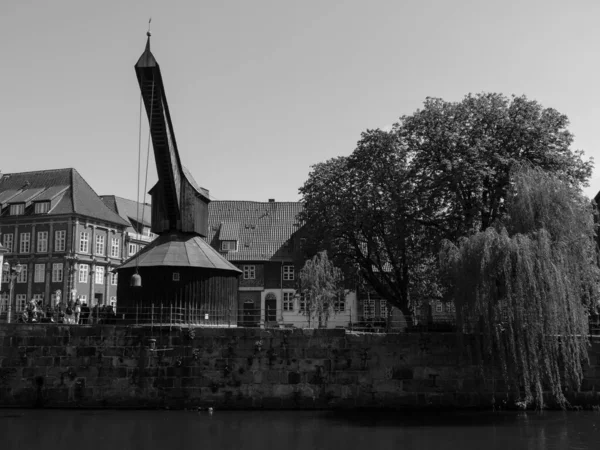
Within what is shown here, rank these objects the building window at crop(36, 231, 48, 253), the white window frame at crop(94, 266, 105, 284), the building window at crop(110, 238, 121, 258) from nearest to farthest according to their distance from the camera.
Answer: the building window at crop(36, 231, 48, 253) < the white window frame at crop(94, 266, 105, 284) < the building window at crop(110, 238, 121, 258)

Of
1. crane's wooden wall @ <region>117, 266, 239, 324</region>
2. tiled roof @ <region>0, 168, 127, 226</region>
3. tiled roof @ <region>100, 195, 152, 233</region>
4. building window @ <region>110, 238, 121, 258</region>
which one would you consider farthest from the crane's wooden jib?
tiled roof @ <region>100, 195, 152, 233</region>

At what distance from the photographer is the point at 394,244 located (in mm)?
33812

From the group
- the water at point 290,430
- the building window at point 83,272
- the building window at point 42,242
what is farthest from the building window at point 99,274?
the water at point 290,430

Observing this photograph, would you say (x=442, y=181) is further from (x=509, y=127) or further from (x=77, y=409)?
(x=77, y=409)

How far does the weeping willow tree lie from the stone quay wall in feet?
8.43

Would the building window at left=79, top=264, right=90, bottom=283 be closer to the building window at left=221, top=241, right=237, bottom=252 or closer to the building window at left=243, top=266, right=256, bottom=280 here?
the building window at left=221, top=241, right=237, bottom=252

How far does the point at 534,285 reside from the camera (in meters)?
23.5

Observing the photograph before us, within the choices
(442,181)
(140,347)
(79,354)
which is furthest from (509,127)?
(79,354)

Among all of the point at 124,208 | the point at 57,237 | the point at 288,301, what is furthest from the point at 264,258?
the point at 124,208

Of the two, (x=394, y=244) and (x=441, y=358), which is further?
(x=394, y=244)

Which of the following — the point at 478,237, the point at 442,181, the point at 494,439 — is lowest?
the point at 494,439

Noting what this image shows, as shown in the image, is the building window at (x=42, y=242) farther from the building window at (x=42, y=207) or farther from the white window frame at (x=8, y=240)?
the white window frame at (x=8, y=240)

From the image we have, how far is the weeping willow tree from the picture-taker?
77.6ft

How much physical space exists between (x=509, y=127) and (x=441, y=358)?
453 inches
